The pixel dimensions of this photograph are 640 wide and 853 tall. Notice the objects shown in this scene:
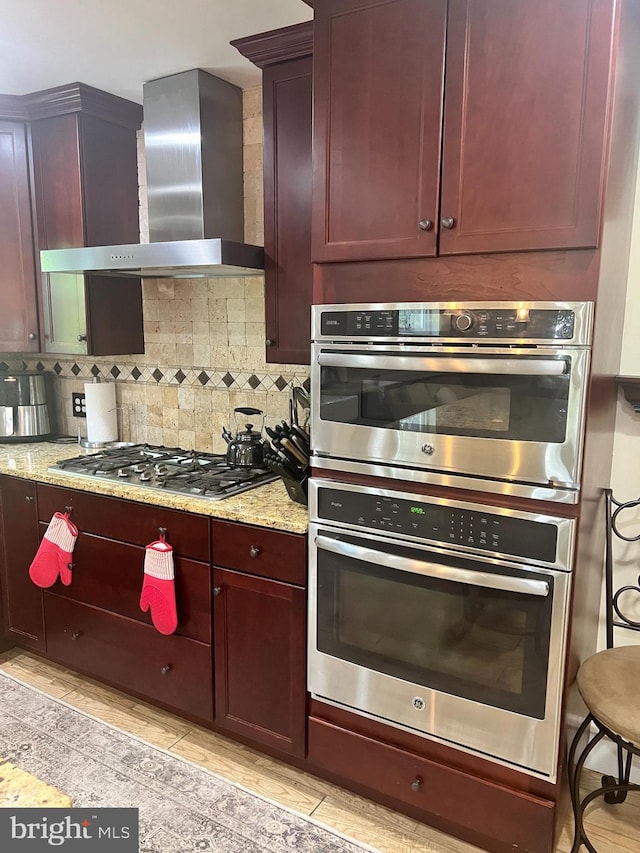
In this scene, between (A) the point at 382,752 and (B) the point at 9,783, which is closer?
(B) the point at 9,783

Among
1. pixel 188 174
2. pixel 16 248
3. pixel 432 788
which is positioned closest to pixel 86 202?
pixel 16 248

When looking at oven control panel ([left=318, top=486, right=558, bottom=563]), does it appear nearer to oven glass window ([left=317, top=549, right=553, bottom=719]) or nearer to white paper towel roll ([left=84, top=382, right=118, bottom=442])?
oven glass window ([left=317, top=549, right=553, bottom=719])

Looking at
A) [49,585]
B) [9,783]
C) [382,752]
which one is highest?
[9,783]

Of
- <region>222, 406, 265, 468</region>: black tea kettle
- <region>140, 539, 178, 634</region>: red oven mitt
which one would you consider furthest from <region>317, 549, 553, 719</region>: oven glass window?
<region>222, 406, 265, 468</region>: black tea kettle

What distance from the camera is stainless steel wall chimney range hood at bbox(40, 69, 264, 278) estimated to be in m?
2.49

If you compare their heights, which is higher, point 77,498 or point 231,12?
point 231,12

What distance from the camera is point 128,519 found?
2369 millimetres

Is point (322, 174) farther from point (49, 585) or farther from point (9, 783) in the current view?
point (49, 585)

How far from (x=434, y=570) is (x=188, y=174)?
1824 mm

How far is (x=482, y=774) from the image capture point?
1.77m

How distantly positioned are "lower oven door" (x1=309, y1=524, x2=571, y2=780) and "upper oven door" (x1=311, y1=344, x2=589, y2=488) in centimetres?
26

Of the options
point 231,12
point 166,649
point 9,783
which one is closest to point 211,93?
point 231,12

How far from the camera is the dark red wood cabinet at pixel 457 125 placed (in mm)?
1452

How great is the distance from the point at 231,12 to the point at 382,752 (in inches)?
93.7
